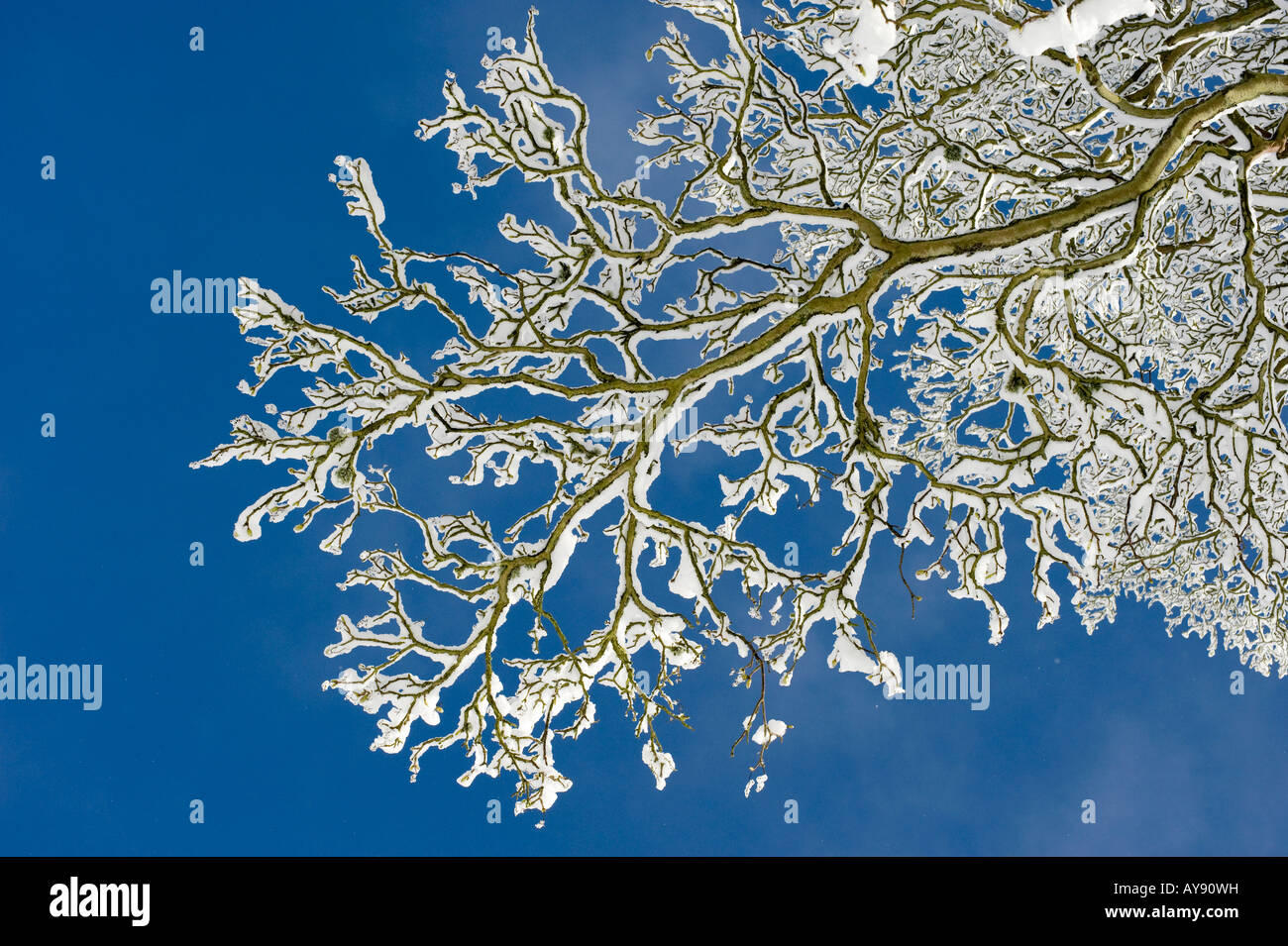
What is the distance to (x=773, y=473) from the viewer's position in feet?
14.1

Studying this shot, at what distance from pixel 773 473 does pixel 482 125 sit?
253cm

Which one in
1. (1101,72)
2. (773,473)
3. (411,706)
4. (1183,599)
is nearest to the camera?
(411,706)

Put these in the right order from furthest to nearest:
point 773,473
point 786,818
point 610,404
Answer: point 786,818 → point 773,473 → point 610,404

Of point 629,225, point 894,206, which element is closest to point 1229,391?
point 894,206

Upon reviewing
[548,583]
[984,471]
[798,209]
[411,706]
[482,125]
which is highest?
[482,125]

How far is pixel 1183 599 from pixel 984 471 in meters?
4.46

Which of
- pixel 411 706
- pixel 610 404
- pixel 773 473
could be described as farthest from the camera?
pixel 773 473

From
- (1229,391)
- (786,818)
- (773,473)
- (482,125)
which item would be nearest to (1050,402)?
(773,473)

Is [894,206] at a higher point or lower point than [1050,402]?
higher

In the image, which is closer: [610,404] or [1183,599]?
[610,404]

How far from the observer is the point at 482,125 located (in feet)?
13.8

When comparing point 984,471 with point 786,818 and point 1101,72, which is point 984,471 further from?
point 786,818

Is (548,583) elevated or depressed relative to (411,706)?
elevated
